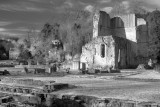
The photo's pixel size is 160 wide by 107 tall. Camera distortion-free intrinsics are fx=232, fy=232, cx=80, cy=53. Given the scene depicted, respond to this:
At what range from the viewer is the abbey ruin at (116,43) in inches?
1347

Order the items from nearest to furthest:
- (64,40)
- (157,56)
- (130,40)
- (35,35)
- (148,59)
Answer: (157,56)
(148,59)
(130,40)
(64,40)
(35,35)

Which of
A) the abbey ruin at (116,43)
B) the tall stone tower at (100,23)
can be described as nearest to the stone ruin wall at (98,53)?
the abbey ruin at (116,43)

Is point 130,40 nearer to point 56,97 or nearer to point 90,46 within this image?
point 90,46

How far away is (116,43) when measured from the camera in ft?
112

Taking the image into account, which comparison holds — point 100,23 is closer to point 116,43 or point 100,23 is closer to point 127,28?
point 127,28

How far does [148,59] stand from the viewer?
38.9 m

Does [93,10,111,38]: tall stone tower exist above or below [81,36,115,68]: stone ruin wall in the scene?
above

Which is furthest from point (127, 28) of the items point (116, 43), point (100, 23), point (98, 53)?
point (98, 53)

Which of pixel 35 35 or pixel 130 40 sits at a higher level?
pixel 35 35

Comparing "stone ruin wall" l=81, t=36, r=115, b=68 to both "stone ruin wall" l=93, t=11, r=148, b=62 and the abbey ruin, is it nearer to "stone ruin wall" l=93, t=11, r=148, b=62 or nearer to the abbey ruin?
the abbey ruin

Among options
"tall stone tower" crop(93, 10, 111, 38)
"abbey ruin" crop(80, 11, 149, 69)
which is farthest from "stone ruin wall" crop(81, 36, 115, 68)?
"tall stone tower" crop(93, 10, 111, 38)

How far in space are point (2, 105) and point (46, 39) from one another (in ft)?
176

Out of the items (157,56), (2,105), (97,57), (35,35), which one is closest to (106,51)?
(97,57)

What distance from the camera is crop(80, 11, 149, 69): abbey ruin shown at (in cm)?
3422
